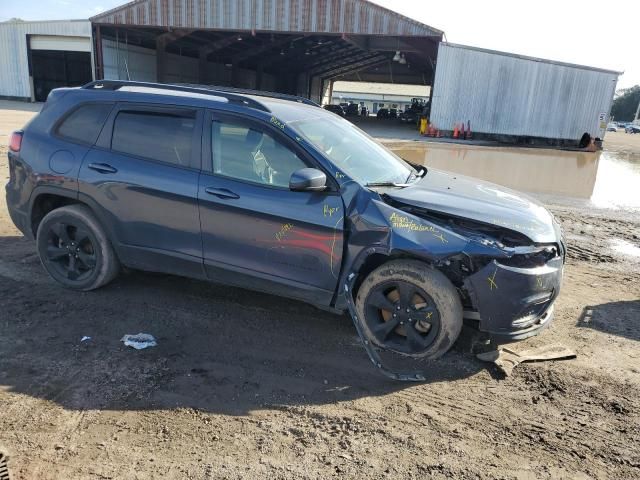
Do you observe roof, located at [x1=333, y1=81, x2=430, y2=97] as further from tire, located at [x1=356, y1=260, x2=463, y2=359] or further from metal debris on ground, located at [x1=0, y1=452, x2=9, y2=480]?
metal debris on ground, located at [x1=0, y1=452, x2=9, y2=480]

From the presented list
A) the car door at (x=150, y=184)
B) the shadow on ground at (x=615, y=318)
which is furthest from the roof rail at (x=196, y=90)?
the shadow on ground at (x=615, y=318)

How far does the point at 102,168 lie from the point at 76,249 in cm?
84

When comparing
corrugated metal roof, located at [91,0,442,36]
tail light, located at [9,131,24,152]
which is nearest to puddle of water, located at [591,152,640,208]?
tail light, located at [9,131,24,152]

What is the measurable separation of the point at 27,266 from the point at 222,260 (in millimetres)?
2515

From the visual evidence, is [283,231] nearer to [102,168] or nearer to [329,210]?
[329,210]

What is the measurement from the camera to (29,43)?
34.8m

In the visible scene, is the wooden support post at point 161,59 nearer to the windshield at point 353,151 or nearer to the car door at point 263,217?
the windshield at point 353,151

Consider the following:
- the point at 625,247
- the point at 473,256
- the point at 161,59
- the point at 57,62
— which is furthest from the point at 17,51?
the point at 473,256

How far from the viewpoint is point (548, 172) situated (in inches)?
621

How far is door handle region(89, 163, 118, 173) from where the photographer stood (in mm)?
4242

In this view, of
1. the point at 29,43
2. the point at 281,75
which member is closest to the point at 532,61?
the point at 281,75

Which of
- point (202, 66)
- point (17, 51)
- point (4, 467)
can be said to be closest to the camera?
point (4, 467)

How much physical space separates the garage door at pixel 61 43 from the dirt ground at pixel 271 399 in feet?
112

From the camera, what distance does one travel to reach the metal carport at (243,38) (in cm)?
2598
